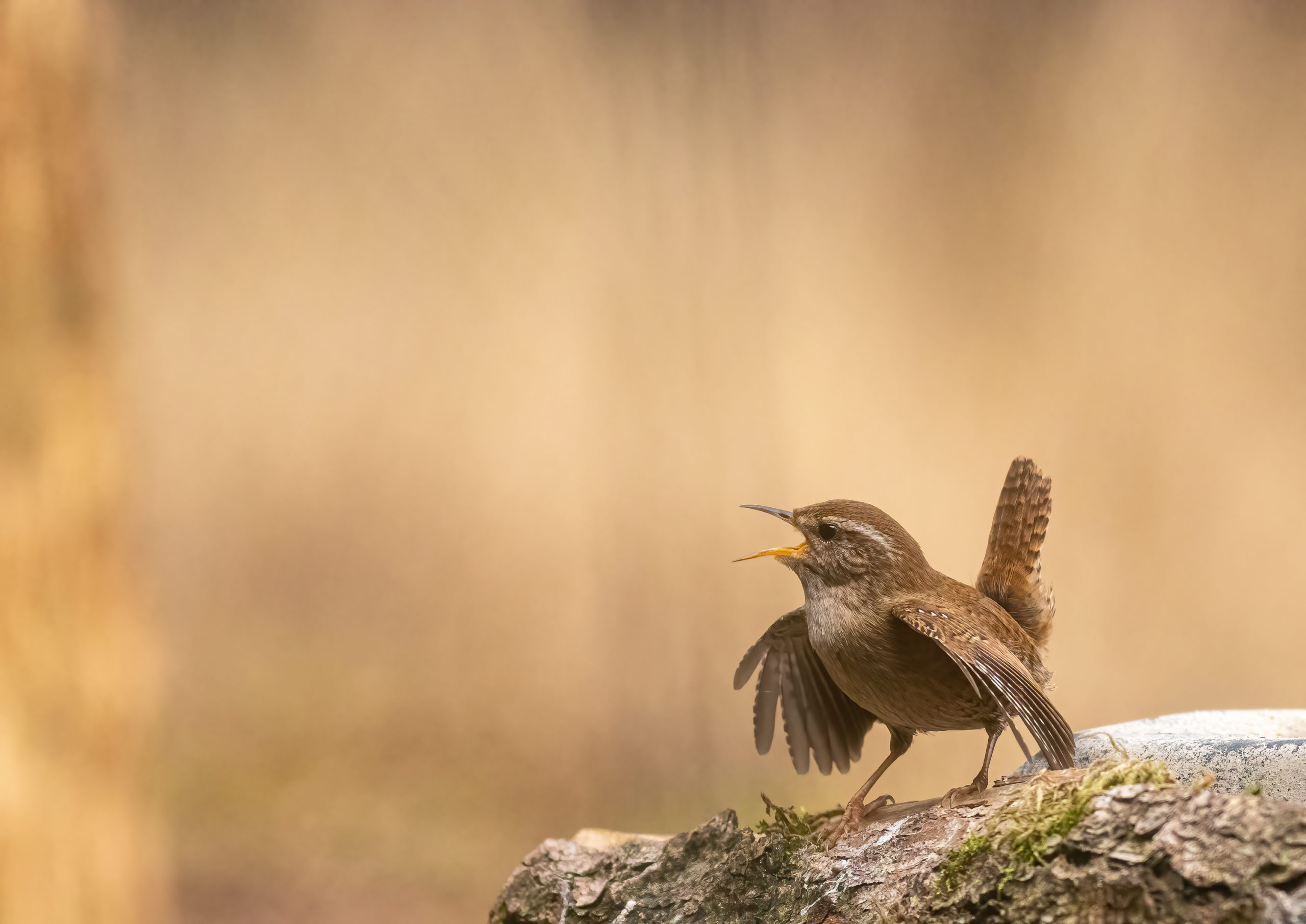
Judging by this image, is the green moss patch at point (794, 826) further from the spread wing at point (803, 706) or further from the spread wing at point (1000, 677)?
the spread wing at point (1000, 677)

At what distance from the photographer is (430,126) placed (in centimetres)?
362

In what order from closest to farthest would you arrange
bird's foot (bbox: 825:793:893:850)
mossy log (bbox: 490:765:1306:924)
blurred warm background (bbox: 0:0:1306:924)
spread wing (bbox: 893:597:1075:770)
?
1. mossy log (bbox: 490:765:1306:924)
2. spread wing (bbox: 893:597:1075:770)
3. bird's foot (bbox: 825:793:893:850)
4. blurred warm background (bbox: 0:0:1306:924)

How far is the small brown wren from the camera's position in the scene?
162cm

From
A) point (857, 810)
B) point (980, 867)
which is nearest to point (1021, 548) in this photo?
point (857, 810)

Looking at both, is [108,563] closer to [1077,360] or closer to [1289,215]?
[1077,360]

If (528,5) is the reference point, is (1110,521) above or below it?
below

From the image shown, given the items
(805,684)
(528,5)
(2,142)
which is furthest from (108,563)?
(528,5)

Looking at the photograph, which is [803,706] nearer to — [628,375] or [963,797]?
[963,797]

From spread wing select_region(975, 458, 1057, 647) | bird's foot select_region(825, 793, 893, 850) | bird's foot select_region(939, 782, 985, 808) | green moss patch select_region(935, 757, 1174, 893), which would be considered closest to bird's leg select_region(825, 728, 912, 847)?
bird's foot select_region(825, 793, 893, 850)

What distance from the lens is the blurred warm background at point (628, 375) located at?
3447mm

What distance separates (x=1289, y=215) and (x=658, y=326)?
2464 mm

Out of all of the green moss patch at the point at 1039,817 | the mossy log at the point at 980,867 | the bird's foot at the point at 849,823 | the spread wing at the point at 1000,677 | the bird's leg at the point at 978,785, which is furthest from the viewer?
the bird's foot at the point at 849,823

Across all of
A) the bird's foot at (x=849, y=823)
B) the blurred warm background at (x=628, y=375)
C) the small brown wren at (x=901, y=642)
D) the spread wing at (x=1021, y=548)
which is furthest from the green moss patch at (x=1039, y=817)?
the blurred warm background at (x=628, y=375)

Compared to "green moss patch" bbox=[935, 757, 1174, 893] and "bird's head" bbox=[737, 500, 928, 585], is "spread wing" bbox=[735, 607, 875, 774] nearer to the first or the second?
"bird's head" bbox=[737, 500, 928, 585]
